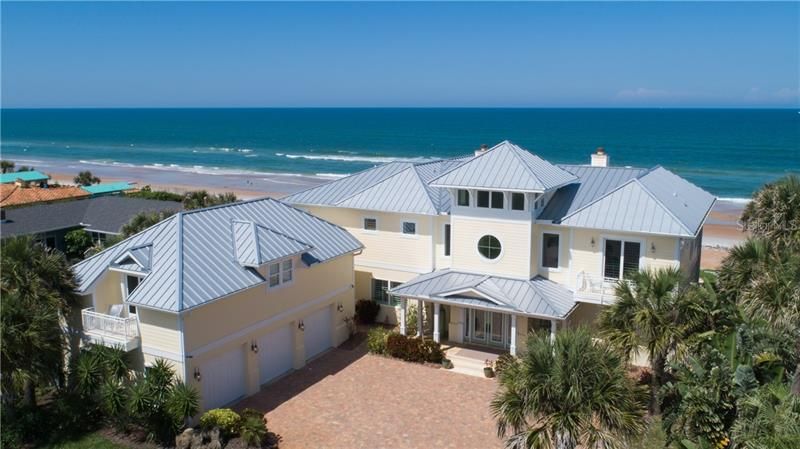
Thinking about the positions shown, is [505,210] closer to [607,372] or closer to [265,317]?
[265,317]

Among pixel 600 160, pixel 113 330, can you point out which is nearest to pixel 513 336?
pixel 600 160

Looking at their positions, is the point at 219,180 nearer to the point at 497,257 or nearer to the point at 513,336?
the point at 497,257

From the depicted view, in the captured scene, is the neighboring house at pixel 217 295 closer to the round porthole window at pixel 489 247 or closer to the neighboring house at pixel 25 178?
the round porthole window at pixel 489 247

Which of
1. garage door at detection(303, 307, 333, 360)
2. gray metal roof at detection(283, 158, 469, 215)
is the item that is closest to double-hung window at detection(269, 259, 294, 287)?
garage door at detection(303, 307, 333, 360)

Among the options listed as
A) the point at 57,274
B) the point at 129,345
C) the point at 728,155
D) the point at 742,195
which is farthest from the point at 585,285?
the point at 728,155

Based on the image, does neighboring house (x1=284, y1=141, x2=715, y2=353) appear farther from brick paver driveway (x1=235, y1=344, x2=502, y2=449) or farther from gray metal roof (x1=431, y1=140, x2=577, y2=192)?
brick paver driveway (x1=235, y1=344, x2=502, y2=449)
